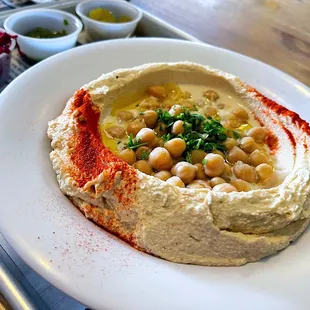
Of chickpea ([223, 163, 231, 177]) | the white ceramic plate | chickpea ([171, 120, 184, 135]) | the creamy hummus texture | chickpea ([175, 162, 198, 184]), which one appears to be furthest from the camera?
chickpea ([171, 120, 184, 135])

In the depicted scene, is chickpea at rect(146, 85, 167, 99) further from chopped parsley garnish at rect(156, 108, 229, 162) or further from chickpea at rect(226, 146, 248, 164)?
chickpea at rect(226, 146, 248, 164)

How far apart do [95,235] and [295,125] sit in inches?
46.8

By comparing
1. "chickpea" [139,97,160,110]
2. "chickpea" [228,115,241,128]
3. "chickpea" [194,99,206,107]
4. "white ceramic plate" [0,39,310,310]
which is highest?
"chickpea" [228,115,241,128]

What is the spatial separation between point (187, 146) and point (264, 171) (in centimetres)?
38

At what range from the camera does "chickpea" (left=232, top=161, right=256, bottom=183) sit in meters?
1.94

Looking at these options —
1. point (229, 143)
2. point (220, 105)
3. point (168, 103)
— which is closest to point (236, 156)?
point (229, 143)

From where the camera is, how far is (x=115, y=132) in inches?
81.5

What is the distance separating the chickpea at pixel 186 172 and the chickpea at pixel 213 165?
0.22 feet

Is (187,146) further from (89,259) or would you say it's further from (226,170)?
(89,259)

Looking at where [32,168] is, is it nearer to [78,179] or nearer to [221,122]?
[78,179]

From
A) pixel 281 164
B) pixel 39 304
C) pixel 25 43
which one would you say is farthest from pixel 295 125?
pixel 25 43

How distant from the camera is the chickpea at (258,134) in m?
2.18

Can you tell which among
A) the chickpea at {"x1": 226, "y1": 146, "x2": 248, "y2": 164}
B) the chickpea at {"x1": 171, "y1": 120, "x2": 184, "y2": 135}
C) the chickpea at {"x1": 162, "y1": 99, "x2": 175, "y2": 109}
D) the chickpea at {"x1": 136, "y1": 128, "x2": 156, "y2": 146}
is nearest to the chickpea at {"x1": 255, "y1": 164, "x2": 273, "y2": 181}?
the chickpea at {"x1": 226, "y1": 146, "x2": 248, "y2": 164}

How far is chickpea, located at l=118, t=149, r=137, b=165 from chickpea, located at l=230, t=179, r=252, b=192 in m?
0.47
